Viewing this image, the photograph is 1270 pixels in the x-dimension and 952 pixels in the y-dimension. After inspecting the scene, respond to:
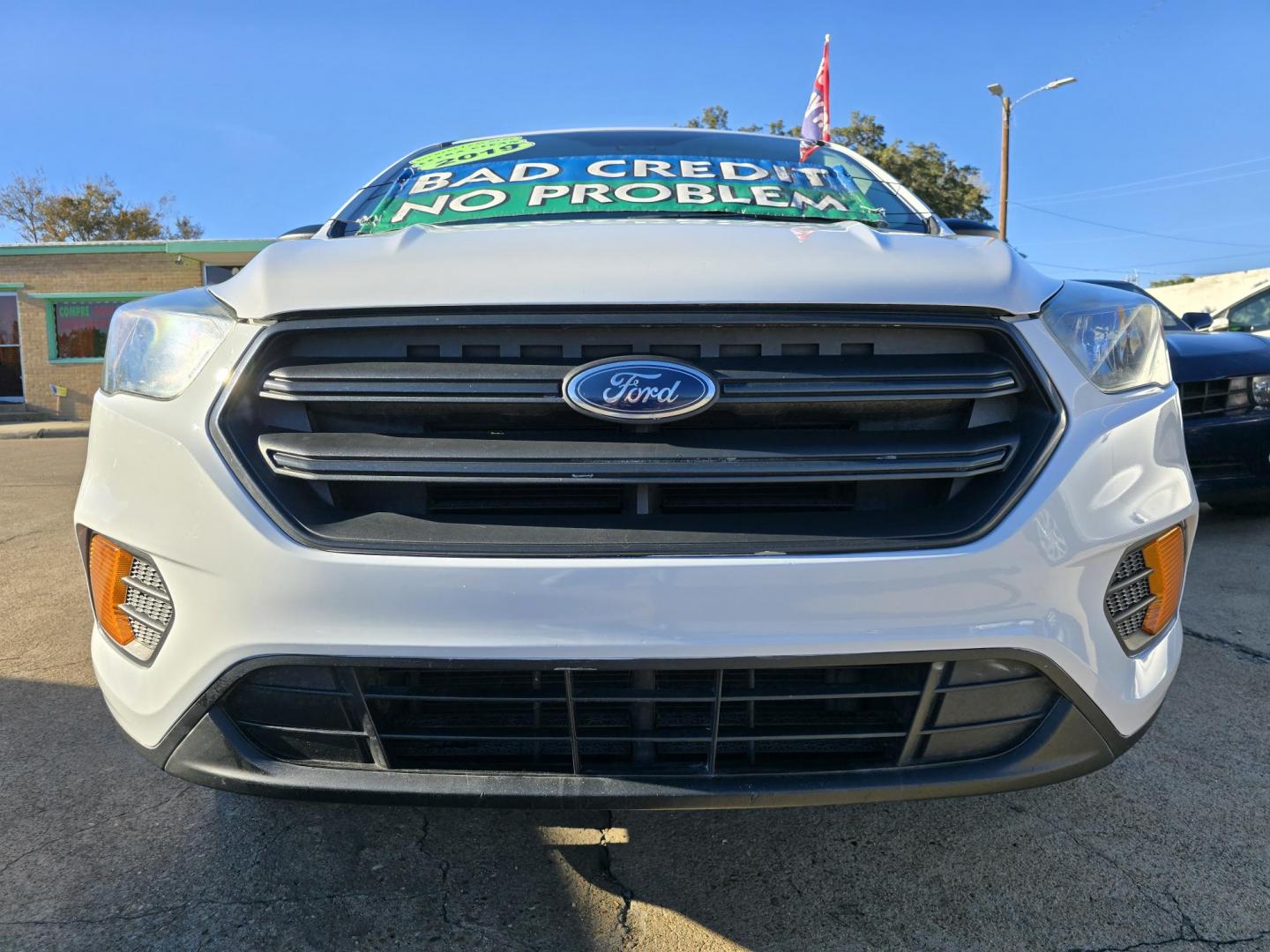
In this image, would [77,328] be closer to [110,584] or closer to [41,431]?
[41,431]

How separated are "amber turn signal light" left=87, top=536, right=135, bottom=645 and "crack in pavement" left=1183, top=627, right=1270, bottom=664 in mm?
3445

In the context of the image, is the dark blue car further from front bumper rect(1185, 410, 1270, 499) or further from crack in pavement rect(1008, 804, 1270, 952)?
crack in pavement rect(1008, 804, 1270, 952)

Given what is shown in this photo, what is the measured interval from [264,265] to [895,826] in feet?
6.07

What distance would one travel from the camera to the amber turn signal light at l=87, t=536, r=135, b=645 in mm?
1575

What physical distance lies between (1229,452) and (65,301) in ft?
72.3

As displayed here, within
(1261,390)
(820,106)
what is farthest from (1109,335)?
(820,106)

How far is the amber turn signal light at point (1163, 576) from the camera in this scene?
5.22 ft

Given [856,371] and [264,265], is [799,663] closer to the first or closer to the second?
[856,371]

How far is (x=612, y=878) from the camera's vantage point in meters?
1.90

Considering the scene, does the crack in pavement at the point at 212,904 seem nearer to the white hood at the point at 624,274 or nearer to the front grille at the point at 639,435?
the front grille at the point at 639,435

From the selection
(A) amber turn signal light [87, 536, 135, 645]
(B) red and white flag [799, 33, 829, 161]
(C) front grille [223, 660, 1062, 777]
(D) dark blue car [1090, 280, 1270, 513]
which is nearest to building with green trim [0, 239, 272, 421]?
(B) red and white flag [799, 33, 829, 161]

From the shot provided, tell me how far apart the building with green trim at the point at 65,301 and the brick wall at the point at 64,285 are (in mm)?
19

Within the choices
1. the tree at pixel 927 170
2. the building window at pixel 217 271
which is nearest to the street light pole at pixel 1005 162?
the tree at pixel 927 170

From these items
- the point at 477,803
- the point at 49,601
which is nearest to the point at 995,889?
the point at 477,803
